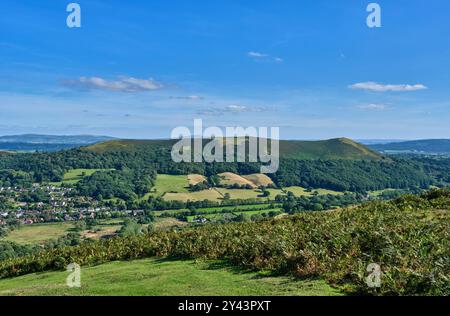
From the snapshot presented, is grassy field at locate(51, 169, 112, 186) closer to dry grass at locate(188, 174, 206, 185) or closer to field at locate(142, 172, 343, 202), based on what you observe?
field at locate(142, 172, 343, 202)

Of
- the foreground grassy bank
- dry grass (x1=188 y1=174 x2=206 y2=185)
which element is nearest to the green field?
dry grass (x1=188 y1=174 x2=206 y2=185)

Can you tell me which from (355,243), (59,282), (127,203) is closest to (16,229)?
(127,203)

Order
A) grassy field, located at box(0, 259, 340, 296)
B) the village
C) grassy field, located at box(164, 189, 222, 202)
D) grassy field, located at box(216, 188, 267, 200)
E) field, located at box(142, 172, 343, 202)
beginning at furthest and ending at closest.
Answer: grassy field, located at box(216, 188, 267, 200)
field, located at box(142, 172, 343, 202)
grassy field, located at box(164, 189, 222, 202)
the village
grassy field, located at box(0, 259, 340, 296)

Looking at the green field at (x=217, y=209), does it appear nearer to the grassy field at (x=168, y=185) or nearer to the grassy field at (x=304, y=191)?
the grassy field at (x=168, y=185)

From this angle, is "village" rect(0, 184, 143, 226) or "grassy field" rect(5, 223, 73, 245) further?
"village" rect(0, 184, 143, 226)

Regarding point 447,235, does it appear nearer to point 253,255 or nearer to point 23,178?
point 253,255

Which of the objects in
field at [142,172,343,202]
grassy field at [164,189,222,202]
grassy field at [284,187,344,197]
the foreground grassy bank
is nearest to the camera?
the foreground grassy bank

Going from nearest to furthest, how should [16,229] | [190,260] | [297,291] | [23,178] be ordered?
[297,291] < [190,260] < [16,229] < [23,178]
